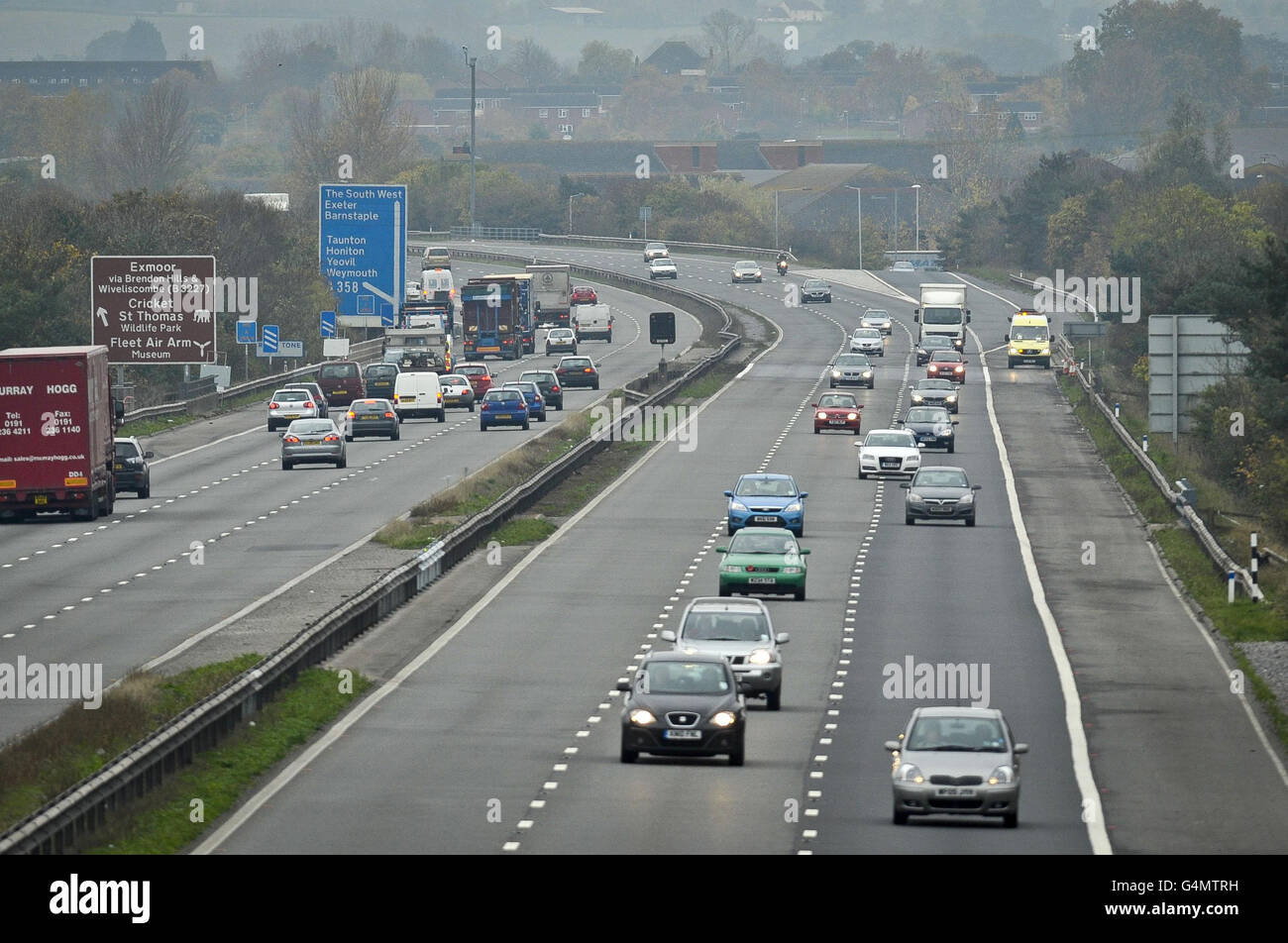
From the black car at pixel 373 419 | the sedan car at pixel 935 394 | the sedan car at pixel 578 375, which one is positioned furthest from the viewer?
the sedan car at pixel 578 375

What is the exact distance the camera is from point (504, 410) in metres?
77.4

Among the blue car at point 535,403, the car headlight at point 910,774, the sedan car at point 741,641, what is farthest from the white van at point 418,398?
the car headlight at point 910,774

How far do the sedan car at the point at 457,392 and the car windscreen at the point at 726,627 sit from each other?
5375 centimetres

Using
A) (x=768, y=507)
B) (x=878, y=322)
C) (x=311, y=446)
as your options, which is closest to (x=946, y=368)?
(x=878, y=322)

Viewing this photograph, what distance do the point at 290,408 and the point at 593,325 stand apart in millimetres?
43529

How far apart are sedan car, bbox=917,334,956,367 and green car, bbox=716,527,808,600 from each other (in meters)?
56.6

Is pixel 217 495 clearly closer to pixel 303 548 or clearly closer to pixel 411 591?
pixel 303 548

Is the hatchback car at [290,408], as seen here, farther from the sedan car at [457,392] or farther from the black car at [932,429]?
the black car at [932,429]

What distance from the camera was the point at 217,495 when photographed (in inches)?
2394

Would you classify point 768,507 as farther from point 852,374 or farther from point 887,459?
point 852,374

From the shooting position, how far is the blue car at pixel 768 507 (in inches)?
2032

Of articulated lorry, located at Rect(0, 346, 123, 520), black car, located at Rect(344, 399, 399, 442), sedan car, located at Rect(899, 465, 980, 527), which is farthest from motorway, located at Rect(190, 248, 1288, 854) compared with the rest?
black car, located at Rect(344, 399, 399, 442)

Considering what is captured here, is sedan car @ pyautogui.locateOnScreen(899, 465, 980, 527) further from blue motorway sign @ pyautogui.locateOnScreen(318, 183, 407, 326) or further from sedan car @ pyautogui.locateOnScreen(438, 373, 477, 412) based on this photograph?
blue motorway sign @ pyautogui.locateOnScreen(318, 183, 407, 326)

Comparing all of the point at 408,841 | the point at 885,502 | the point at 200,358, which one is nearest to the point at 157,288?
the point at 200,358
